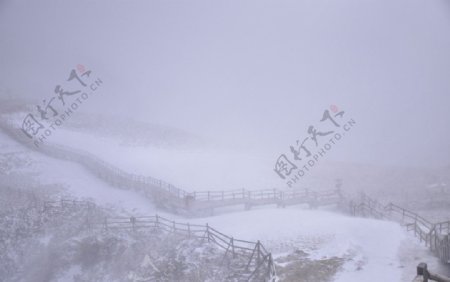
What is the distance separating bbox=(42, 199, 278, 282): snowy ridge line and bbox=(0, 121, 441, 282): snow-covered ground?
1.12 metres

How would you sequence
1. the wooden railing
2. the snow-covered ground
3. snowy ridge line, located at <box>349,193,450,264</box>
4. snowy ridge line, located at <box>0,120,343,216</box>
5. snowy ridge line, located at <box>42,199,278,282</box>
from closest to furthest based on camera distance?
1. the wooden railing
2. snowy ridge line, located at <box>349,193,450,264</box>
3. the snow-covered ground
4. snowy ridge line, located at <box>42,199,278,282</box>
5. snowy ridge line, located at <box>0,120,343,216</box>

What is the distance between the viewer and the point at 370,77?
92.9m

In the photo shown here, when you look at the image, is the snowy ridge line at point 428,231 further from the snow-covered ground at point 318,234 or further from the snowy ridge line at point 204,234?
the snowy ridge line at point 204,234

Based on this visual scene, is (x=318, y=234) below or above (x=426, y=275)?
below

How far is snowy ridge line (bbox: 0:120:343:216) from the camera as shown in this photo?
25361 millimetres

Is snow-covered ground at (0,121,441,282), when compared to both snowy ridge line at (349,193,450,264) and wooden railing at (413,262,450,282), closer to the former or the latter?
snowy ridge line at (349,193,450,264)

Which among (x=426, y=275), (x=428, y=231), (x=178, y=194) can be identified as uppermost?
(x=178, y=194)

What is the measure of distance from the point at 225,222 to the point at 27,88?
65616 millimetres

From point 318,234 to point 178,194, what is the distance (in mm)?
11866

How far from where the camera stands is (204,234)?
18.3 meters

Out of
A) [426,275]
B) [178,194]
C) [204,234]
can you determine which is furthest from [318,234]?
[178,194]

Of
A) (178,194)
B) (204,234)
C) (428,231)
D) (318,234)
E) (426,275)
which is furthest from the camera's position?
(178,194)

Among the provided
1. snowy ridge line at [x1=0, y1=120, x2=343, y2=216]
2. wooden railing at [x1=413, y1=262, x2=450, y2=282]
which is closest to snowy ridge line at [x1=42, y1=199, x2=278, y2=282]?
snowy ridge line at [x1=0, y1=120, x2=343, y2=216]

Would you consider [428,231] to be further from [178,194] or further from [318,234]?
[178,194]
